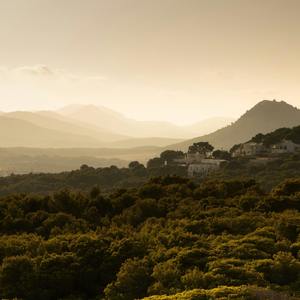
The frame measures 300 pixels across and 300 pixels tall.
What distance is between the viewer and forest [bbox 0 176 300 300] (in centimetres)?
1739

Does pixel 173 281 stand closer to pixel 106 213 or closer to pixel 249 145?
pixel 106 213

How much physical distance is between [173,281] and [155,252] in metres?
3.74

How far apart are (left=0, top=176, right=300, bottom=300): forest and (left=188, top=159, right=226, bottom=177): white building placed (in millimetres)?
56937

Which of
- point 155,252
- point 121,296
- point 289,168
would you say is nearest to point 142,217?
point 155,252

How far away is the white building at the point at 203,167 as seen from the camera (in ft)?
303

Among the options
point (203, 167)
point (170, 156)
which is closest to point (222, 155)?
point (203, 167)

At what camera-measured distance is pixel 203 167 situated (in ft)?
313

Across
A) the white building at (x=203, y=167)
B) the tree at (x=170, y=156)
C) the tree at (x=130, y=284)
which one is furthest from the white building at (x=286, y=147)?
the tree at (x=130, y=284)

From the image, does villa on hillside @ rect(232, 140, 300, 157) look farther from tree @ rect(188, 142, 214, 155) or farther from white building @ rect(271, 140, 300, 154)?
tree @ rect(188, 142, 214, 155)

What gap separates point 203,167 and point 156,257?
75.2 metres

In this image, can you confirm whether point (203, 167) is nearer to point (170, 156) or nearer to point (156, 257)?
point (170, 156)

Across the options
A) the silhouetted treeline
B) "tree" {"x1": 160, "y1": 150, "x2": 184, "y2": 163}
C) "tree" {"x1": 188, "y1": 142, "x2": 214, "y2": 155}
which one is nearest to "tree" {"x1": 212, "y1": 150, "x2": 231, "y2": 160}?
"tree" {"x1": 188, "y1": 142, "x2": 214, "y2": 155}

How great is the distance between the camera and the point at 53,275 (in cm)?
2088

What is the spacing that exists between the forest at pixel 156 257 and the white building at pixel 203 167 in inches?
2242
